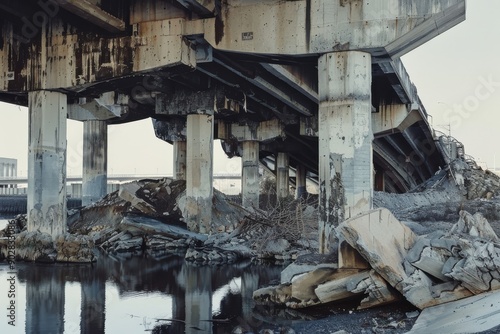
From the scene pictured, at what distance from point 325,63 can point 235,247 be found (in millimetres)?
6735

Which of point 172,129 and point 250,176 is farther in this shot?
point 250,176

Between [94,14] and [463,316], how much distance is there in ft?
33.4

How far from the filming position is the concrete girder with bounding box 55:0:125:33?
12586 millimetres

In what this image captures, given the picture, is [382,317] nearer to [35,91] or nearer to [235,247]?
[235,247]

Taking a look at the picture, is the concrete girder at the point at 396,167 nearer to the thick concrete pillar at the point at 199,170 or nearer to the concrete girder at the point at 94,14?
the thick concrete pillar at the point at 199,170

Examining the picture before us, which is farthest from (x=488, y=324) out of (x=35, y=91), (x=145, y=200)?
(x=145, y=200)

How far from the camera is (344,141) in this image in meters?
11.7

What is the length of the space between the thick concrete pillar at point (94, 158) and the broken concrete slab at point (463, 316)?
26.3m

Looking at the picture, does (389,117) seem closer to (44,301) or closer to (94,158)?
(94,158)

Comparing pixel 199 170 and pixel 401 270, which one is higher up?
pixel 199 170

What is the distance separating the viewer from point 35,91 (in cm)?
1532

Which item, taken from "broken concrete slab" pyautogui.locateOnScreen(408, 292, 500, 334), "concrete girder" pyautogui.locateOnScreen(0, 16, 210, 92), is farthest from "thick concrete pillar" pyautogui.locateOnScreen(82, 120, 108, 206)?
"broken concrete slab" pyautogui.locateOnScreen(408, 292, 500, 334)

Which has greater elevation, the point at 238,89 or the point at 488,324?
the point at 238,89

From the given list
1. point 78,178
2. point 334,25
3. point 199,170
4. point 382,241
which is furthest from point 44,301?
point 78,178
